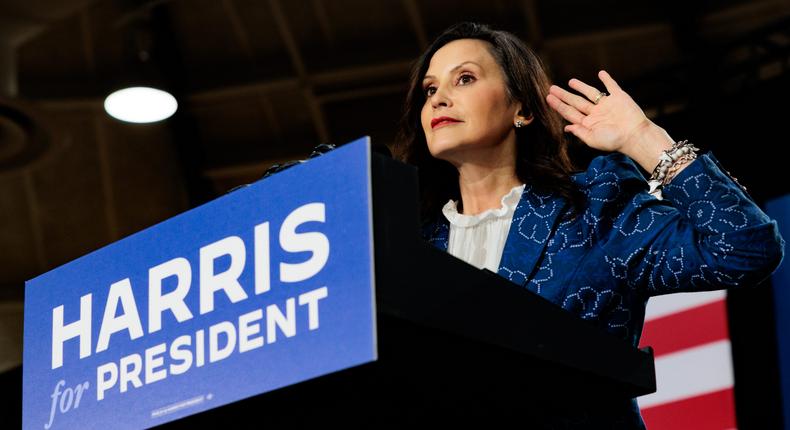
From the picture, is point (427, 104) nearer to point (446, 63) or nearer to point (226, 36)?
point (446, 63)

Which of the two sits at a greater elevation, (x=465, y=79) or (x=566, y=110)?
(x=465, y=79)

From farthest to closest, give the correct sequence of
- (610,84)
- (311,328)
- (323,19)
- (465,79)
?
(323,19), (465,79), (610,84), (311,328)

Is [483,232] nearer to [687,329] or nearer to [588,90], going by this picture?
[588,90]

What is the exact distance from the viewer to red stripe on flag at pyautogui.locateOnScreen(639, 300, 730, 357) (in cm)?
422

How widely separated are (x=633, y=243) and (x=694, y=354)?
280 cm

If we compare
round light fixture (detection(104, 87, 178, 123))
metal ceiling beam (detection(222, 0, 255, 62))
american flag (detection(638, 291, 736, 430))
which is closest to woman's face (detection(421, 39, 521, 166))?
american flag (detection(638, 291, 736, 430))

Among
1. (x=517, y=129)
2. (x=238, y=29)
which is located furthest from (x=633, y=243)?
(x=238, y=29)

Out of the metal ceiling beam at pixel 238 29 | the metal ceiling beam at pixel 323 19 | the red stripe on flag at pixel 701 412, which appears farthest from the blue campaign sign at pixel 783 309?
the metal ceiling beam at pixel 238 29

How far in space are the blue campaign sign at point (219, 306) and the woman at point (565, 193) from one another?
0.54m

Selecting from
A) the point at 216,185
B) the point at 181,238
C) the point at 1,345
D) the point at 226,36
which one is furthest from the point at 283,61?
the point at 181,238

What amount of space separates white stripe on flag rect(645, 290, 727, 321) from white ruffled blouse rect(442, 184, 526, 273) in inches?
94.6

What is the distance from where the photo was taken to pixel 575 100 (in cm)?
169

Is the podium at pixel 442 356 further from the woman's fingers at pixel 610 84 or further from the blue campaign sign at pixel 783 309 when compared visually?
the blue campaign sign at pixel 783 309

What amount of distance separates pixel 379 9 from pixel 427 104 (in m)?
6.66
